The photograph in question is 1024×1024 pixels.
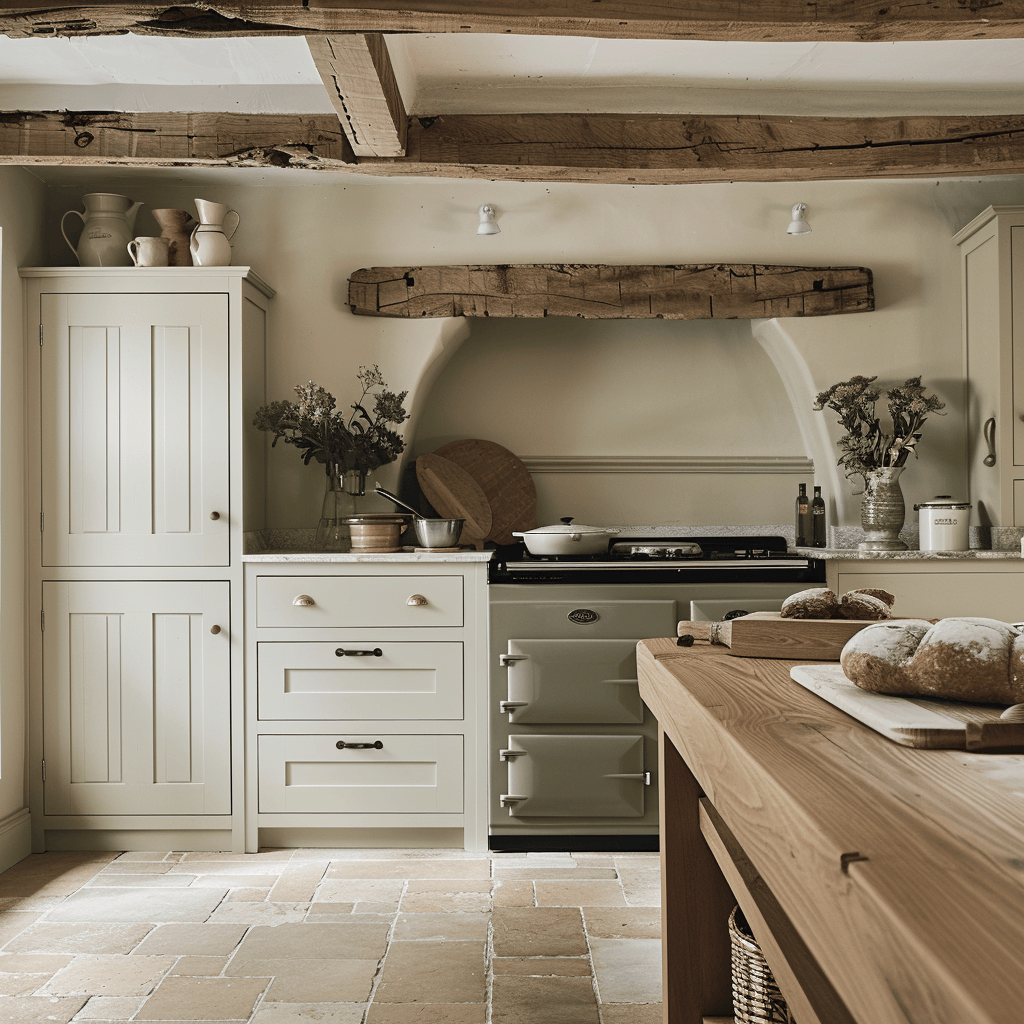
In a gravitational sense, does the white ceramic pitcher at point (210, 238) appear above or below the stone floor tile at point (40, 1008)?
above

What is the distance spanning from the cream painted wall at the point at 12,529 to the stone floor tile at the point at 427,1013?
5.69 ft

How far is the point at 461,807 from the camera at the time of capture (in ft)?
10.7

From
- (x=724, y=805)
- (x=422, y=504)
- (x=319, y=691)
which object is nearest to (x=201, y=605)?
(x=319, y=691)

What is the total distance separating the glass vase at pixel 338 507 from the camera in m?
3.61

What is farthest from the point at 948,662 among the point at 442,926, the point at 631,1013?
the point at 442,926

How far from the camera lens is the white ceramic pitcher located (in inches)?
134

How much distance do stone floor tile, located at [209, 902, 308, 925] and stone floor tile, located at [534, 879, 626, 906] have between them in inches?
29.0

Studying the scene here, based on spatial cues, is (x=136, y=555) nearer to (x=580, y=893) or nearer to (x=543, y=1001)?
(x=580, y=893)

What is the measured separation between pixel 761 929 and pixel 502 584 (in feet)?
7.32

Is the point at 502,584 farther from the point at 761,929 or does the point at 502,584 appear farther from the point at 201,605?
the point at 761,929

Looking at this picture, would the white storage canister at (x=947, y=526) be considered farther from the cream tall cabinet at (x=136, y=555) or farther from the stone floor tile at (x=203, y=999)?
the stone floor tile at (x=203, y=999)

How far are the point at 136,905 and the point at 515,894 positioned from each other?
1.17 meters

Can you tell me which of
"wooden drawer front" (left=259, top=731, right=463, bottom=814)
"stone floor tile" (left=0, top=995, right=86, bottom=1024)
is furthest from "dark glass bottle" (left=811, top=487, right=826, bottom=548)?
"stone floor tile" (left=0, top=995, right=86, bottom=1024)

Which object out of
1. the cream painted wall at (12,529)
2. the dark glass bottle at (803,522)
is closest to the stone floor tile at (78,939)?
the cream painted wall at (12,529)
